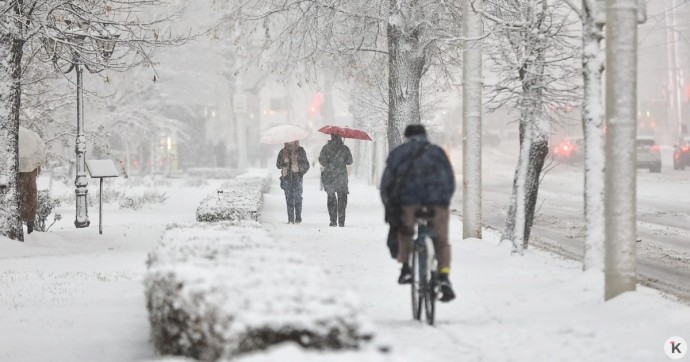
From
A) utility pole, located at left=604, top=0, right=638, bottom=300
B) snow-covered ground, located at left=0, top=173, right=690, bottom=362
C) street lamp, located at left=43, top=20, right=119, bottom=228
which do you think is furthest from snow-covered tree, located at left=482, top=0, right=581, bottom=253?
street lamp, located at left=43, top=20, right=119, bottom=228

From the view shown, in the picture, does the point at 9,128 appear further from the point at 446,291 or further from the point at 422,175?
the point at 446,291

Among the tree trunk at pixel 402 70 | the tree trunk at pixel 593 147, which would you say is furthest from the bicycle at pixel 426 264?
the tree trunk at pixel 402 70

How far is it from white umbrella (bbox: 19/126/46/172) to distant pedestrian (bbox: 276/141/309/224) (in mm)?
Result: 4697

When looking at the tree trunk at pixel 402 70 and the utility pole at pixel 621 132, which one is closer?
the utility pole at pixel 621 132

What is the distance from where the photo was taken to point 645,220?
22.7 metres

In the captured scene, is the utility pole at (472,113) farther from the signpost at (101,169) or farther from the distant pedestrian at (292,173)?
the signpost at (101,169)

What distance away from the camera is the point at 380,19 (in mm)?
21578

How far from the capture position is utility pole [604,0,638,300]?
9.03m

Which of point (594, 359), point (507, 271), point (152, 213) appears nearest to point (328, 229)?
point (507, 271)

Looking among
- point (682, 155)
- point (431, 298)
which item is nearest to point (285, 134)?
point (431, 298)

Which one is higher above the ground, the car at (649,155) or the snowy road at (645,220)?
the car at (649,155)

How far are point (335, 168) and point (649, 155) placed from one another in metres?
27.8

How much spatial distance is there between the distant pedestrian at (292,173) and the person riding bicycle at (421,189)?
37.8ft

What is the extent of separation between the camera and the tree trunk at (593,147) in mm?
10828
